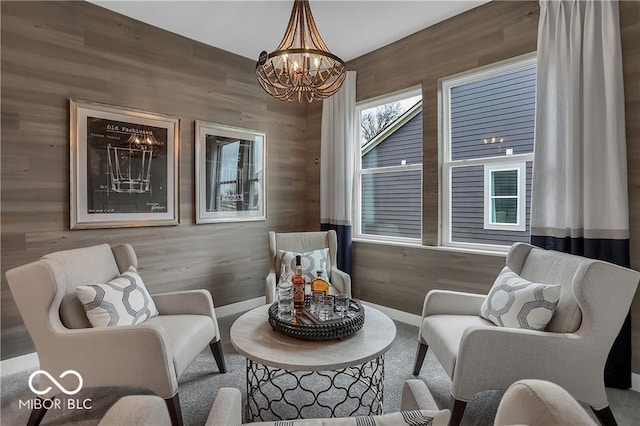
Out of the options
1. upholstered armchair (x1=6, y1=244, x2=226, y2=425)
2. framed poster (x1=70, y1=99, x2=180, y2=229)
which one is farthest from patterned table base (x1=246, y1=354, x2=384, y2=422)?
framed poster (x1=70, y1=99, x2=180, y2=229)

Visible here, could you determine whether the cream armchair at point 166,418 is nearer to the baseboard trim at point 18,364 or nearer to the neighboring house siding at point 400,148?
the baseboard trim at point 18,364

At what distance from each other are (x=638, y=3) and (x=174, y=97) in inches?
141

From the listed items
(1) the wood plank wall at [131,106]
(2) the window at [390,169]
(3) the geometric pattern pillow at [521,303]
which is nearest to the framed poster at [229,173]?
(1) the wood plank wall at [131,106]

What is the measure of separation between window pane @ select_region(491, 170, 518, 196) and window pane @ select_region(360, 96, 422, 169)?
0.74 metres

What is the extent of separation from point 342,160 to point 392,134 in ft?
2.02

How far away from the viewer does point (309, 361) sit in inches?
59.8

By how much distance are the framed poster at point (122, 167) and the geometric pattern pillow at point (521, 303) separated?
2762mm

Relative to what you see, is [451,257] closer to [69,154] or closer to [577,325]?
[577,325]

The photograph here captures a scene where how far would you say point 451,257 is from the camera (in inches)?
121

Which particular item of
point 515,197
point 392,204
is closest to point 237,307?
point 392,204

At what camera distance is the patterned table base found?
182 centimetres

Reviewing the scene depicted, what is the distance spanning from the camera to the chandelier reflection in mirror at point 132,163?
9.49 ft

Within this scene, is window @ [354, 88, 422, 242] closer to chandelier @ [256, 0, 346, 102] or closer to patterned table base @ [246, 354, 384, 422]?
chandelier @ [256, 0, 346, 102]

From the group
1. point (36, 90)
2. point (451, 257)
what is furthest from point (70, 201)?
point (451, 257)
